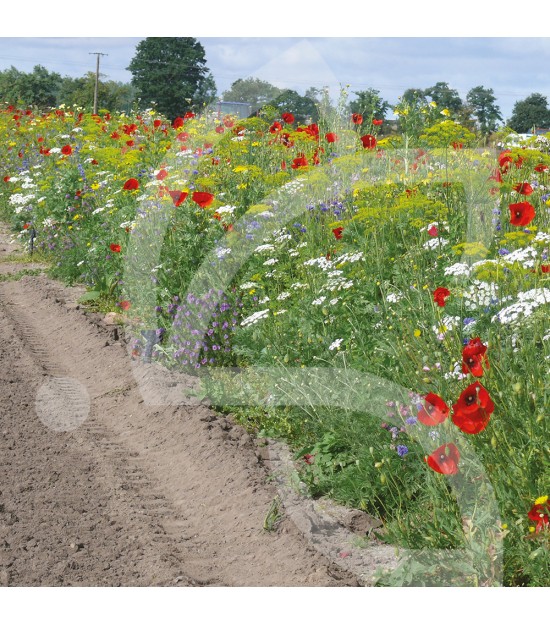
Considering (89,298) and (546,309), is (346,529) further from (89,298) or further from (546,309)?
(89,298)

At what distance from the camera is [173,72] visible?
16.0 m

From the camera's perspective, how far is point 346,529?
3.50 metres

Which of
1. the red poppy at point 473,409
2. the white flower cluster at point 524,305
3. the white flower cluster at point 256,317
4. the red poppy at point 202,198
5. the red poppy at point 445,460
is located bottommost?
the white flower cluster at point 256,317

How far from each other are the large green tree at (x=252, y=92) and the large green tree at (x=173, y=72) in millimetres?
304

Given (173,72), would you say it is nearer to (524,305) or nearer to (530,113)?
(530,113)

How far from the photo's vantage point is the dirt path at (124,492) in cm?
333

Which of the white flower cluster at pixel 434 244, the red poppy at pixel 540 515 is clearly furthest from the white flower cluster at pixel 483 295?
the red poppy at pixel 540 515

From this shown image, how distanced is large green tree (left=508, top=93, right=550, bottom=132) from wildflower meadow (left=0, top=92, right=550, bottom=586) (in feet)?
2.80

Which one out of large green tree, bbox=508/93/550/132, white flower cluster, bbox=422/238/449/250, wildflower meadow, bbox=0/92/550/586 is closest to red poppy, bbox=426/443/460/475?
wildflower meadow, bbox=0/92/550/586

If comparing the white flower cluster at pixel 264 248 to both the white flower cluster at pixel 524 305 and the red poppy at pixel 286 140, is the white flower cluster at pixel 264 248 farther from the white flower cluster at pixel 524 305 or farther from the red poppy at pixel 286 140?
the red poppy at pixel 286 140

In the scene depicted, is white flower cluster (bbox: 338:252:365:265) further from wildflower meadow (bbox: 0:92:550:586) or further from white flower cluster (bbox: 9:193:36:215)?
white flower cluster (bbox: 9:193:36:215)

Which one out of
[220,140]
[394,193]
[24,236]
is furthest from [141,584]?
[24,236]

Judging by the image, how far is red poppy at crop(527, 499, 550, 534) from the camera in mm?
2604

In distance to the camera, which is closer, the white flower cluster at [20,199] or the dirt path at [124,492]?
the dirt path at [124,492]
